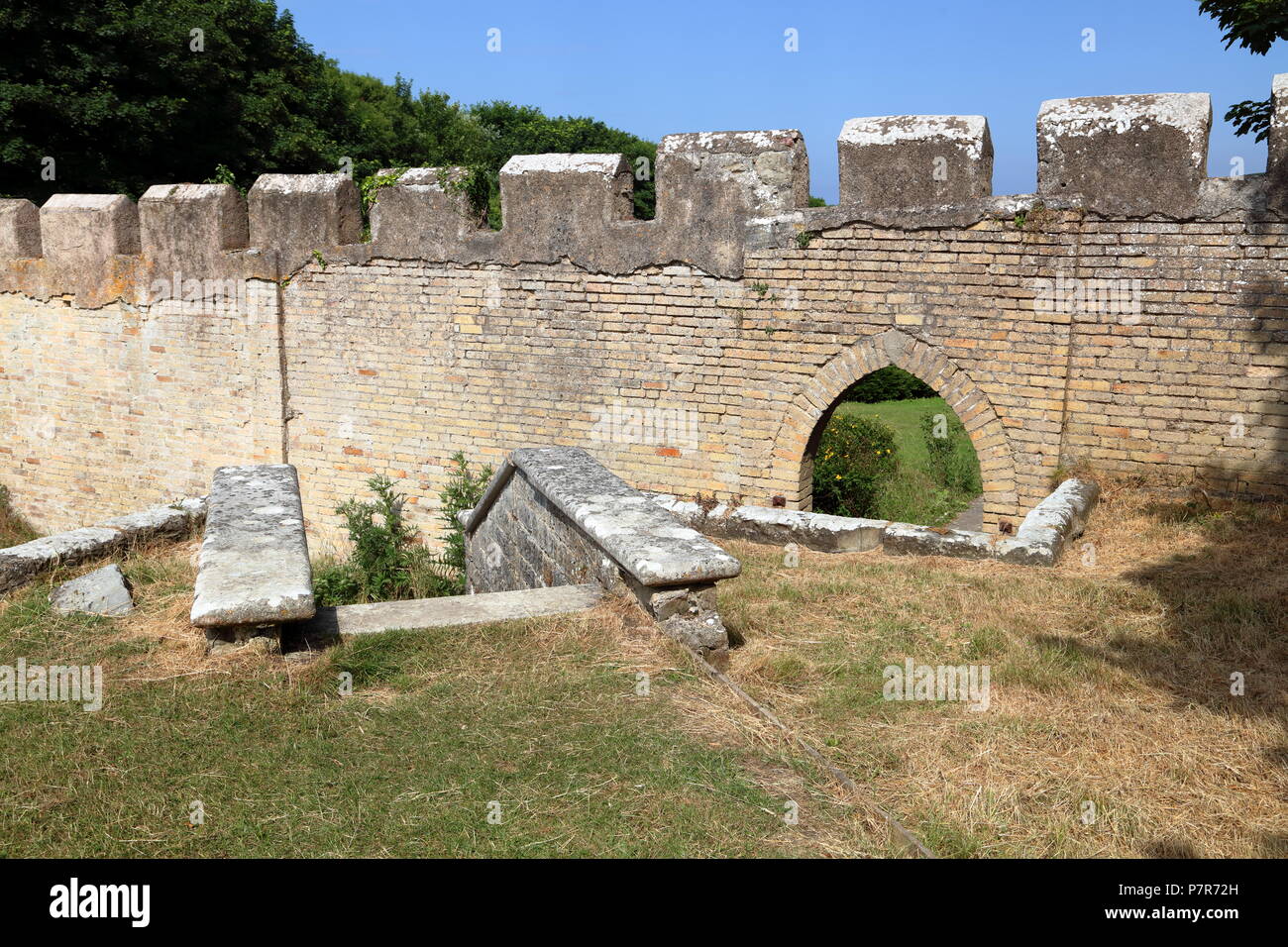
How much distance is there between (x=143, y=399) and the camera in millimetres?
10961

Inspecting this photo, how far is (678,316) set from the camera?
820 cm

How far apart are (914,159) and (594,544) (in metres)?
3.89

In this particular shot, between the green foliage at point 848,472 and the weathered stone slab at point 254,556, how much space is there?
6408 millimetres

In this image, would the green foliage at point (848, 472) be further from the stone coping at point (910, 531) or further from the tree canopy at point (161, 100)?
the tree canopy at point (161, 100)

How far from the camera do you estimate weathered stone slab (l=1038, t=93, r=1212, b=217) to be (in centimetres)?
643

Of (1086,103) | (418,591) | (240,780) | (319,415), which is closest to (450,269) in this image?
(319,415)

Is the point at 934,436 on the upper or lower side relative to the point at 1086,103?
lower

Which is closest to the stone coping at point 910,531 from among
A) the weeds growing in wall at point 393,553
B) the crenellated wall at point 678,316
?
the crenellated wall at point 678,316

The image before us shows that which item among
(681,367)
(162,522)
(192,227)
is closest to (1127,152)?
(681,367)

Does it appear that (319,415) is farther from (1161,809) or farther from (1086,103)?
(1161,809)

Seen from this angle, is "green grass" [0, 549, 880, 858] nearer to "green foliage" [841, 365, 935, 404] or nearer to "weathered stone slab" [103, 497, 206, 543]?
"weathered stone slab" [103, 497, 206, 543]

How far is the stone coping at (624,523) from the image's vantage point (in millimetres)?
4121

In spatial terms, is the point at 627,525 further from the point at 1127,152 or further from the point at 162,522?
the point at 1127,152
